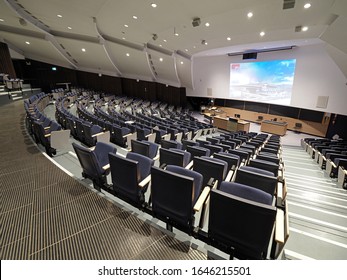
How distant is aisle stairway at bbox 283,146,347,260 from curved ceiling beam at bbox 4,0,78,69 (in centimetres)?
1364

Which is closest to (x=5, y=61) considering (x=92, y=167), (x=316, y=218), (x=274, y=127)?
(x=92, y=167)

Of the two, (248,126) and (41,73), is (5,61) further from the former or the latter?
(248,126)

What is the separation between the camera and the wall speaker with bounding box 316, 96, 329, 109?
10883 millimetres

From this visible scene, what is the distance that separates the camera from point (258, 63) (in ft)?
43.9

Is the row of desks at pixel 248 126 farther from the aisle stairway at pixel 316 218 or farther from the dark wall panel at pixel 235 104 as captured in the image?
the aisle stairway at pixel 316 218

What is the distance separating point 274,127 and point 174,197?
12849mm

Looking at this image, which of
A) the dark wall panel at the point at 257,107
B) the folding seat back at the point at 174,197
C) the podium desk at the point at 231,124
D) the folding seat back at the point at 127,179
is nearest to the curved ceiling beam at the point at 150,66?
the podium desk at the point at 231,124

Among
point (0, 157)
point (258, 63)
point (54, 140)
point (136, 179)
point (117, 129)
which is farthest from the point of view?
point (258, 63)

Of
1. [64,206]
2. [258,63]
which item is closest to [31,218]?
[64,206]

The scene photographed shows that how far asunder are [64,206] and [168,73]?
48.8 feet

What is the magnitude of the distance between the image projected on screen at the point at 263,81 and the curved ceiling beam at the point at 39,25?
13.7 meters

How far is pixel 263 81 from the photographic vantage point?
13391mm

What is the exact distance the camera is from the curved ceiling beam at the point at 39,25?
9314 mm
